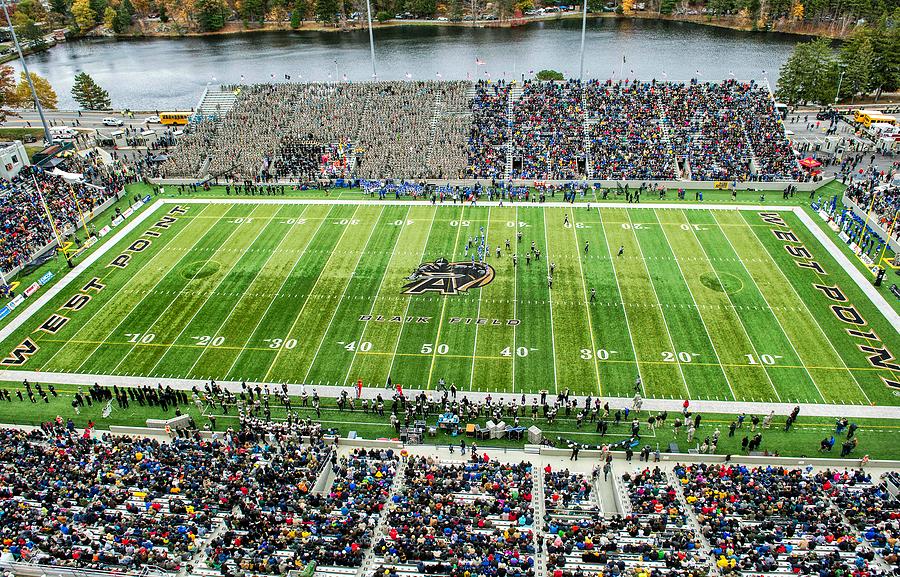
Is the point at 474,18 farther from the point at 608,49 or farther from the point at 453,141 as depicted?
the point at 453,141

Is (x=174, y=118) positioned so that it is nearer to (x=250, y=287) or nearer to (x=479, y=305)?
(x=250, y=287)

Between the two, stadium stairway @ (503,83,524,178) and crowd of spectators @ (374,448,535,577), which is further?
stadium stairway @ (503,83,524,178)

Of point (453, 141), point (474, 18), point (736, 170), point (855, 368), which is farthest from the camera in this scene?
point (474, 18)

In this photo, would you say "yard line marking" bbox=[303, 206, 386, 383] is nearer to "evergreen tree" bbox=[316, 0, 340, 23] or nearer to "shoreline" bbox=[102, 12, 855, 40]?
"shoreline" bbox=[102, 12, 855, 40]

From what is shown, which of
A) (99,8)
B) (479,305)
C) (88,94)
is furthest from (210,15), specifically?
(479,305)

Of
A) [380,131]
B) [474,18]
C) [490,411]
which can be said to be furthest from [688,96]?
[474,18]

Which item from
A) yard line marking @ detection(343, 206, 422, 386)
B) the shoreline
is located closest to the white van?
yard line marking @ detection(343, 206, 422, 386)
